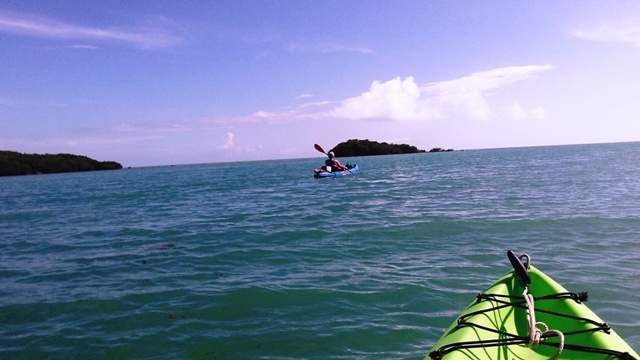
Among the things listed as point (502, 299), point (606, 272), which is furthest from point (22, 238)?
point (606, 272)

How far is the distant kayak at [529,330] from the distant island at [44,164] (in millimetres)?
153289

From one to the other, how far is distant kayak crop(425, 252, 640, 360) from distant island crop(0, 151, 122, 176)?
503 ft

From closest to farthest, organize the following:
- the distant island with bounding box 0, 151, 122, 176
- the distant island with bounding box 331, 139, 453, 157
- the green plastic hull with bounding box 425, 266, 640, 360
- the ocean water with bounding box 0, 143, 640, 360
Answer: the green plastic hull with bounding box 425, 266, 640, 360 < the ocean water with bounding box 0, 143, 640, 360 < the distant island with bounding box 0, 151, 122, 176 < the distant island with bounding box 331, 139, 453, 157

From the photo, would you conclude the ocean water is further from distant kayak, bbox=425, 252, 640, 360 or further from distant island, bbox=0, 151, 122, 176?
distant island, bbox=0, 151, 122, 176

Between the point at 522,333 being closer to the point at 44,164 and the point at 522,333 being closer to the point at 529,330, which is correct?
the point at 529,330

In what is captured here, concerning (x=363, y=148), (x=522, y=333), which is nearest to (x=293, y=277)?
(x=522, y=333)

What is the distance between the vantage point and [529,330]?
4.12 meters

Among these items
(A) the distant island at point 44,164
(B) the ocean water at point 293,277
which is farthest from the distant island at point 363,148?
(B) the ocean water at point 293,277

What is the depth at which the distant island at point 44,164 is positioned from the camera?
126 metres

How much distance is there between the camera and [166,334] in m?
6.60

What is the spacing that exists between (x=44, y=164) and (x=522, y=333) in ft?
529

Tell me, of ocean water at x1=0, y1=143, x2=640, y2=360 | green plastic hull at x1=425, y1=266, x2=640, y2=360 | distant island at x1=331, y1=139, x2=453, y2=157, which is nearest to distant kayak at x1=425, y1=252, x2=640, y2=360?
green plastic hull at x1=425, y1=266, x2=640, y2=360

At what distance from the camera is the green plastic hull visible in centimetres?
383

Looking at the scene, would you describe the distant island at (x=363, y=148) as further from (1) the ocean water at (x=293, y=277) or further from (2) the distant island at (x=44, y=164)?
(1) the ocean water at (x=293, y=277)
